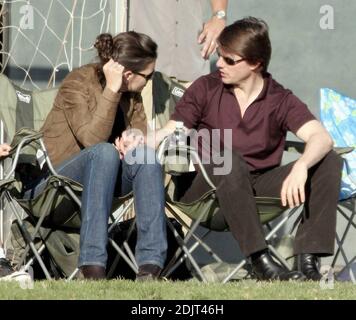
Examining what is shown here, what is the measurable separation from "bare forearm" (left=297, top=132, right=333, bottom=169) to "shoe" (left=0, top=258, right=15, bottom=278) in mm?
1352

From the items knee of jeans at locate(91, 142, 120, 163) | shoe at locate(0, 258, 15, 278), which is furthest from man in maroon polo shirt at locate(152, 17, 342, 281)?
shoe at locate(0, 258, 15, 278)

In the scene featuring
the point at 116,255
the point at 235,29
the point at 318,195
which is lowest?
the point at 116,255

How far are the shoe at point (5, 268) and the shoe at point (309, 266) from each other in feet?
4.18

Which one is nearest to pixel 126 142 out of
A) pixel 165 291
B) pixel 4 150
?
pixel 4 150

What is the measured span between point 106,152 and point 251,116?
2.61 feet

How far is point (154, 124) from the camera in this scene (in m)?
6.38

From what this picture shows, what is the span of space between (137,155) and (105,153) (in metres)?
0.16

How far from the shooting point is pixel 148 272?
530 cm

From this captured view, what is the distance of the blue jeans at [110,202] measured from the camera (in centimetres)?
527

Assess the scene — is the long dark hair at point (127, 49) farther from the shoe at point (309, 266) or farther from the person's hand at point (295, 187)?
the shoe at point (309, 266)

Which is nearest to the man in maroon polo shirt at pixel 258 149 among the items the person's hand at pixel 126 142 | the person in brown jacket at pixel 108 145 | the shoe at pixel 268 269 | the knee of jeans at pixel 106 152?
the shoe at pixel 268 269

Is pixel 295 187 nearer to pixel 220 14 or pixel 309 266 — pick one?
pixel 309 266
